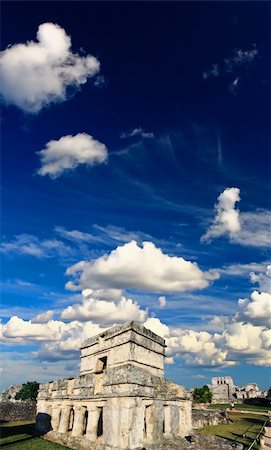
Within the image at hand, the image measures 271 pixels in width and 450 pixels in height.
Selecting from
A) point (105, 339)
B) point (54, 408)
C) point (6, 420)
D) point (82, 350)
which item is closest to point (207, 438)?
point (54, 408)

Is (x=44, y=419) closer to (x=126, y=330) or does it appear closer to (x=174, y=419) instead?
(x=126, y=330)

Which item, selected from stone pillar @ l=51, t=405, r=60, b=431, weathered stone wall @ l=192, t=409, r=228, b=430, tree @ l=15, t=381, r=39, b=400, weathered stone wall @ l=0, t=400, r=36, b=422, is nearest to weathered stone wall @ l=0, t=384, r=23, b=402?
tree @ l=15, t=381, r=39, b=400

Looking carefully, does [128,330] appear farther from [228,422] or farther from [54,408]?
[228,422]

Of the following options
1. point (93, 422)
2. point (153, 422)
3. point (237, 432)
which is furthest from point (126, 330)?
point (153, 422)

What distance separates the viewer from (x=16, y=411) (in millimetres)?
27750

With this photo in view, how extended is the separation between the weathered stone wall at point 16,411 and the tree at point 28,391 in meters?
19.0

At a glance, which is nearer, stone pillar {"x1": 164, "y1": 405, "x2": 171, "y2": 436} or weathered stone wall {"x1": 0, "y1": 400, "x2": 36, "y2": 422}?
stone pillar {"x1": 164, "y1": 405, "x2": 171, "y2": 436}

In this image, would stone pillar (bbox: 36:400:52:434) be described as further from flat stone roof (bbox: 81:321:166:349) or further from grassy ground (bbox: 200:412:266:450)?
grassy ground (bbox: 200:412:266:450)

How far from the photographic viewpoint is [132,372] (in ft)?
28.5

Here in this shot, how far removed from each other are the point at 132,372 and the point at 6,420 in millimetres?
24148

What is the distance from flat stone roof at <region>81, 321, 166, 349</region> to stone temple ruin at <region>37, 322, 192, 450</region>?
31 cm

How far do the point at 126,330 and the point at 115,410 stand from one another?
1145 cm

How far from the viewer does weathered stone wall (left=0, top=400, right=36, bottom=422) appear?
2716 centimetres

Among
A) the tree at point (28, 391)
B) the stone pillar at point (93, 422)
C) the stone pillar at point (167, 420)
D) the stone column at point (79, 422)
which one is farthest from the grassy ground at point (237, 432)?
the tree at point (28, 391)
